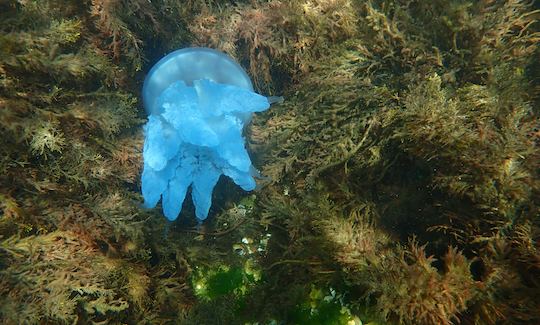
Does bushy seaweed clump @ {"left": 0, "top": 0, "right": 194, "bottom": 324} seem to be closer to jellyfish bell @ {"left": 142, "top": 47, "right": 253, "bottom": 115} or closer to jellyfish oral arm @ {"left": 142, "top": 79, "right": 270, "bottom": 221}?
jellyfish bell @ {"left": 142, "top": 47, "right": 253, "bottom": 115}

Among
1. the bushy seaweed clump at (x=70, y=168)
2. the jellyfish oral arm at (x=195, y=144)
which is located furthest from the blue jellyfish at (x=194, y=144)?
the bushy seaweed clump at (x=70, y=168)

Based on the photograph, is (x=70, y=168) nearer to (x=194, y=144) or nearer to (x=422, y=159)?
(x=194, y=144)

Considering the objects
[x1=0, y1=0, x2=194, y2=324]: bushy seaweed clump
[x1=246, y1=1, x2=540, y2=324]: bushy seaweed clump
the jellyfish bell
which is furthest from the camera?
the jellyfish bell

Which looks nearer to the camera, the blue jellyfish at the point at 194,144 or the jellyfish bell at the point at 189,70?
the blue jellyfish at the point at 194,144

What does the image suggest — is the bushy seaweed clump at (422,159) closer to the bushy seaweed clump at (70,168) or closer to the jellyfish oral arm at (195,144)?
the jellyfish oral arm at (195,144)

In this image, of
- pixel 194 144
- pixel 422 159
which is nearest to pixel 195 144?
pixel 194 144

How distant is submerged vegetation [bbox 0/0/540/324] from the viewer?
261 centimetres

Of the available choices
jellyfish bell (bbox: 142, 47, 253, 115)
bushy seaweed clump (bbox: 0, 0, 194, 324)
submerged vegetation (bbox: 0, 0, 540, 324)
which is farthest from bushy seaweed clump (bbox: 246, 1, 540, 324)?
bushy seaweed clump (bbox: 0, 0, 194, 324)

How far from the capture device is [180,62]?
10.3 ft

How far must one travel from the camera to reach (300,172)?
327 cm

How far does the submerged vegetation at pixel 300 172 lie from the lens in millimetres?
2611

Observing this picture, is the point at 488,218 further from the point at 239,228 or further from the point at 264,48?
the point at 264,48

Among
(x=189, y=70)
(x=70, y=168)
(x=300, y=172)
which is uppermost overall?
(x=189, y=70)

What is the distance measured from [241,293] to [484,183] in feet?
7.37
